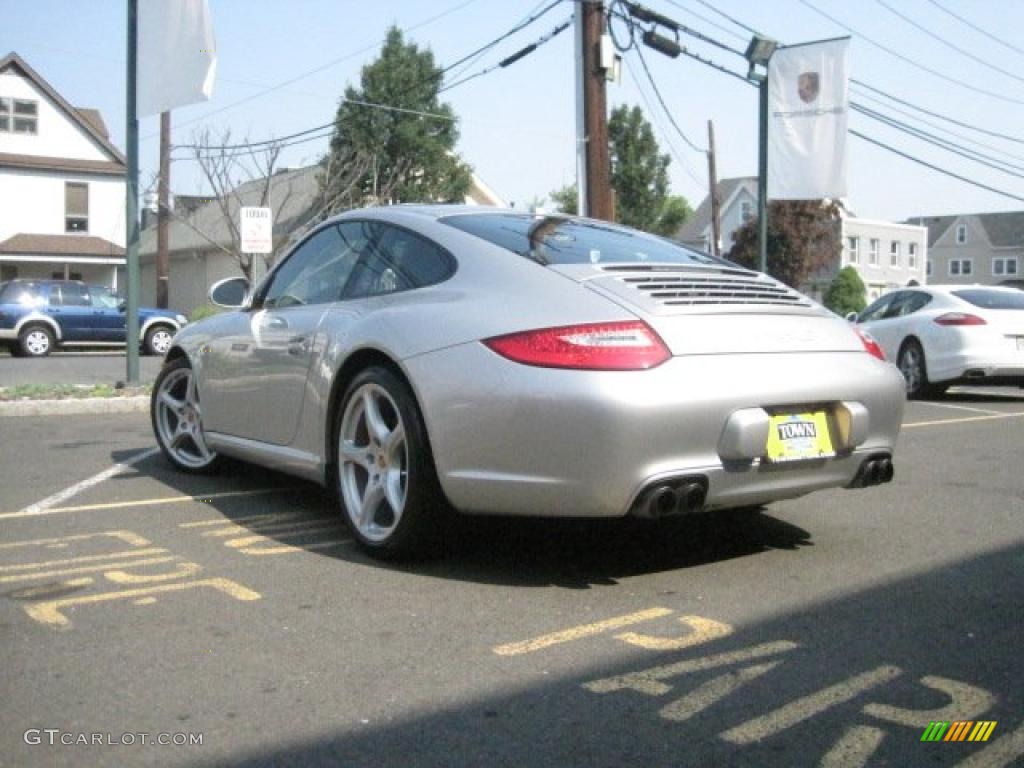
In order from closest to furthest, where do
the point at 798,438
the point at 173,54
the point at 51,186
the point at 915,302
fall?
the point at 798,438 < the point at 173,54 < the point at 915,302 < the point at 51,186

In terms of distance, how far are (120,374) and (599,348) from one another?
1321cm

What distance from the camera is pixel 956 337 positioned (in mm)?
12164

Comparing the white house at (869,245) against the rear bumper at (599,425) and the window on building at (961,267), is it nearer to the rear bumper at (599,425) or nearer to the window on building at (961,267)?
the window on building at (961,267)

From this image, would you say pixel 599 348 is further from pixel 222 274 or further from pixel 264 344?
pixel 222 274

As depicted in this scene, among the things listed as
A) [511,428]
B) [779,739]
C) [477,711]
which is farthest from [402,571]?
[779,739]

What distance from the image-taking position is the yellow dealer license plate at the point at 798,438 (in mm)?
3959

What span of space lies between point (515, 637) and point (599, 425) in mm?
734

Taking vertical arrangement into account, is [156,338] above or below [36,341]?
above

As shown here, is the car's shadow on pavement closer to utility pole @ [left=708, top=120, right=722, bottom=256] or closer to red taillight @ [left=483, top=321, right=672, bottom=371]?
red taillight @ [left=483, top=321, right=672, bottom=371]

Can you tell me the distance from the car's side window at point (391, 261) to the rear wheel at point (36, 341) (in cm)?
1932

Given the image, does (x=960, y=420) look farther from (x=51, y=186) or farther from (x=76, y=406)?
(x=51, y=186)

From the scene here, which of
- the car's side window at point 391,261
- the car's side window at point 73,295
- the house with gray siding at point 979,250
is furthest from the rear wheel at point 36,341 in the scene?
the house with gray siding at point 979,250

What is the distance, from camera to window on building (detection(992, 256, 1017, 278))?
81.4m

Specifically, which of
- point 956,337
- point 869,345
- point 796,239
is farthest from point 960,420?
point 796,239
